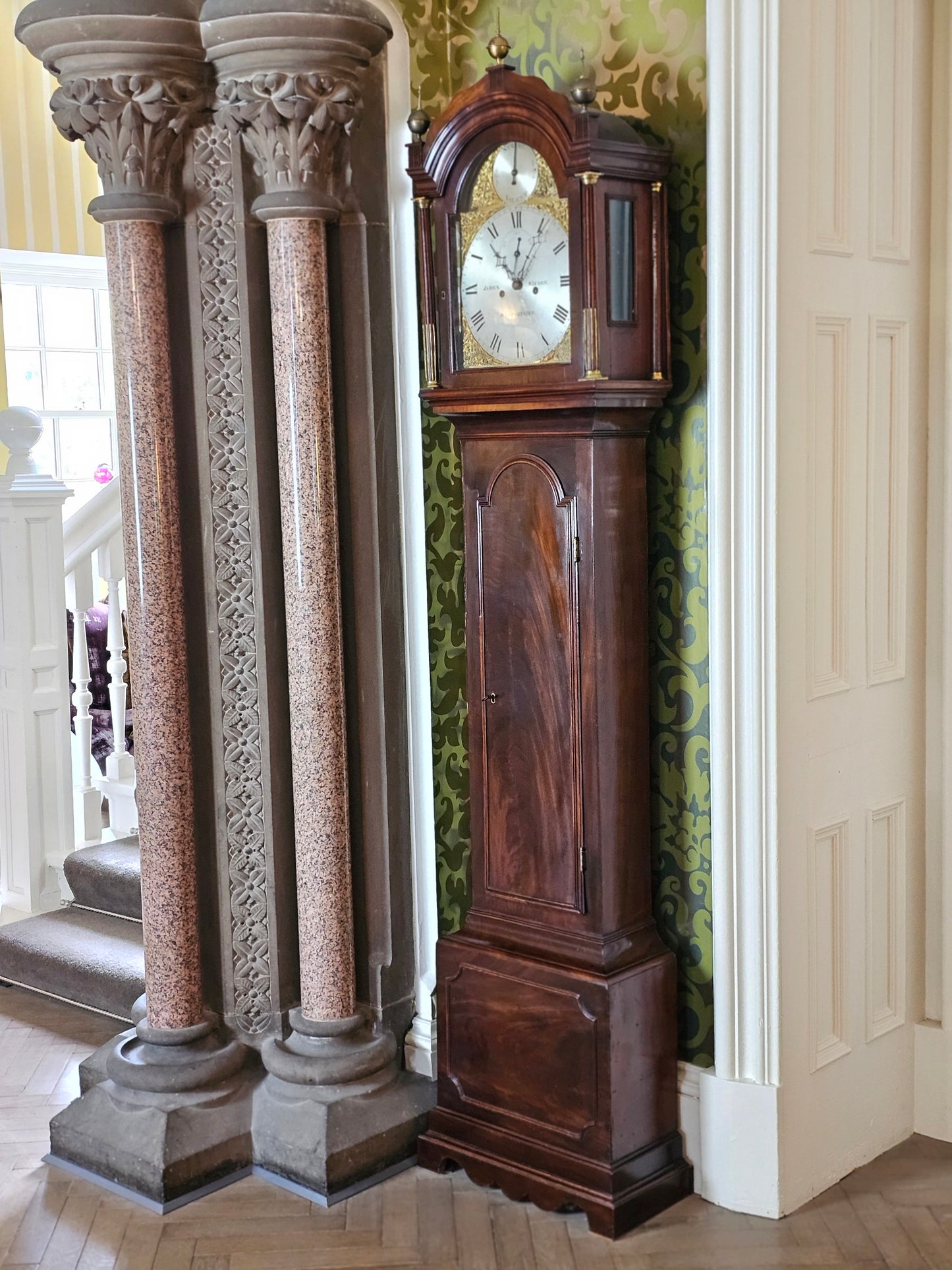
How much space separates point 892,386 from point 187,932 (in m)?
1.99

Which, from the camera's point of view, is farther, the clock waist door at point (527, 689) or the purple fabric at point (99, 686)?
the purple fabric at point (99, 686)

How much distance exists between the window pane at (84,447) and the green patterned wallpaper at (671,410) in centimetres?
524

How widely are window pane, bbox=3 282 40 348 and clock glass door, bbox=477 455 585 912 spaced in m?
5.59

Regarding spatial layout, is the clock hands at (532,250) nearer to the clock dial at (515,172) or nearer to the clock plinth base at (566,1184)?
the clock dial at (515,172)

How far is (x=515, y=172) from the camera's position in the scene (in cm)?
281

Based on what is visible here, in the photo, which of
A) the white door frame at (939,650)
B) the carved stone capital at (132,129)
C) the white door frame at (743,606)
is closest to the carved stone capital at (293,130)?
the carved stone capital at (132,129)

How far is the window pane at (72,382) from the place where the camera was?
315 inches

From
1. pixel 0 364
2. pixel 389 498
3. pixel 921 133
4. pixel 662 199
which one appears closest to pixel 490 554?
pixel 389 498

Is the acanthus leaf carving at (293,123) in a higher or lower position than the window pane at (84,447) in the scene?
higher

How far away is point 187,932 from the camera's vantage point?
339 centimetres

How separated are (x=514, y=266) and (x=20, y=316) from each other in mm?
5702

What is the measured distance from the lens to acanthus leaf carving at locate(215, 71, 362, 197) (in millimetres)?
3086

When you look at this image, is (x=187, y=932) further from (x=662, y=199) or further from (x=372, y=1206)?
(x=662, y=199)

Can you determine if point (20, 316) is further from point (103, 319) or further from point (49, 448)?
point (49, 448)
